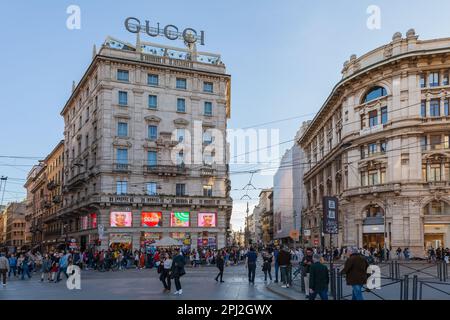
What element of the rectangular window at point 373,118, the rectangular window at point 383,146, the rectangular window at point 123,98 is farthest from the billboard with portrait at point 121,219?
the rectangular window at point 373,118

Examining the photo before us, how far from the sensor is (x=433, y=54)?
167 feet

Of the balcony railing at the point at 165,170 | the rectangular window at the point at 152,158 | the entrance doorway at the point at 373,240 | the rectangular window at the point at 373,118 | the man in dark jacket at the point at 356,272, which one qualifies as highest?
the rectangular window at the point at 373,118

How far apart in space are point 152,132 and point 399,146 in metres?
25.3

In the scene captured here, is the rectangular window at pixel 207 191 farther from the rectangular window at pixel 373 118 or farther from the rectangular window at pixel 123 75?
the rectangular window at pixel 373 118

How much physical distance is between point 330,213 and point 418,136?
117ft

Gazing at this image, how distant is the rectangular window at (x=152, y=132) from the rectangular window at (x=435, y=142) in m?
27.9

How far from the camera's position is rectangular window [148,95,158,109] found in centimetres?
5591

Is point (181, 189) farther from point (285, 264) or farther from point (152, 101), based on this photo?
point (285, 264)

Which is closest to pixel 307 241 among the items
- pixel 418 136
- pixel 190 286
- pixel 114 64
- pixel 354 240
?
pixel 354 240

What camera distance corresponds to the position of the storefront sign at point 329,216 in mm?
19094

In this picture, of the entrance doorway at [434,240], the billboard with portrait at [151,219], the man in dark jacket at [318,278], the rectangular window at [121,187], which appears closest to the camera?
the man in dark jacket at [318,278]

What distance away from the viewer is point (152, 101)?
56031 millimetres

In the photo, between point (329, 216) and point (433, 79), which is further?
point (433, 79)

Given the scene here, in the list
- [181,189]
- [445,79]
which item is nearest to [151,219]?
[181,189]
